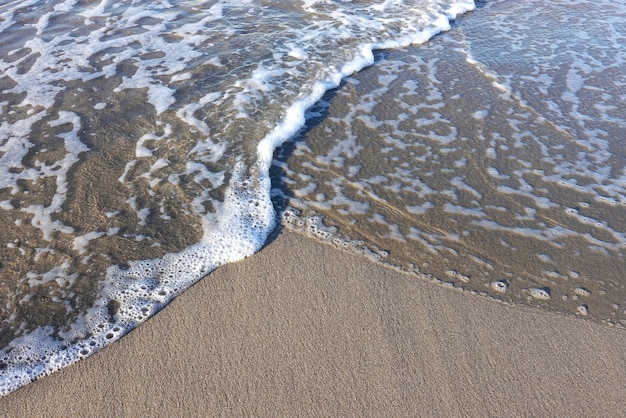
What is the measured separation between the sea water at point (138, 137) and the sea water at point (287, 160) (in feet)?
0.06

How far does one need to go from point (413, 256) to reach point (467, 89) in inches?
105

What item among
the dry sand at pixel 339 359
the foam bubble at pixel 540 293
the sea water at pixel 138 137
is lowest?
the foam bubble at pixel 540 293

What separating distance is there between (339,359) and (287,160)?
1978mm

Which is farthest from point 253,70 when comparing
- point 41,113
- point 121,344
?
point 121,344

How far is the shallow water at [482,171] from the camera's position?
3127 mm

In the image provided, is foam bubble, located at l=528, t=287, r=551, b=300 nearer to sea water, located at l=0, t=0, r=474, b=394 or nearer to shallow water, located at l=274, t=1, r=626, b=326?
shallow water, located at l=274, t=1, r=626, b=326

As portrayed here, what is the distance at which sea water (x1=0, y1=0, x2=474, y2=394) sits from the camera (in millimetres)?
2871

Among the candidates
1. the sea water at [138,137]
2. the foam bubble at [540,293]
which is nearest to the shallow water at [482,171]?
the foam bubble at [540,293]

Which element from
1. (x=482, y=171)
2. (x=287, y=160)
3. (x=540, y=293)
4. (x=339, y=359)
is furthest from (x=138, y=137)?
(x=540, y=293)

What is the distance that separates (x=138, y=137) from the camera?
13.8ft

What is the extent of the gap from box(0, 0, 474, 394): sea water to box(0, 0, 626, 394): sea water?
0.7 inches

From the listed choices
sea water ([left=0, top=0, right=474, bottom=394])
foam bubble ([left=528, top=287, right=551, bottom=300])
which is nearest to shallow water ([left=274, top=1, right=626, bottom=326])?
foam bubble ([left=528, top=287, right=551, bottom=300])

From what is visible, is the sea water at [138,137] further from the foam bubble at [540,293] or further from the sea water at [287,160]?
the foam bubble at [540,293]

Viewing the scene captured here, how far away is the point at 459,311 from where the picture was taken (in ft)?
9.24
